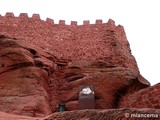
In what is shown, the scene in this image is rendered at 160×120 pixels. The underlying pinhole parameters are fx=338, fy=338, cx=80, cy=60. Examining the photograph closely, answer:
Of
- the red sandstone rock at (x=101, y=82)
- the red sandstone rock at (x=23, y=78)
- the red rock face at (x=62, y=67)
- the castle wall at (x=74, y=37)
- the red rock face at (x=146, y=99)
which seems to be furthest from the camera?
the castle wall at (x=74, y=37)

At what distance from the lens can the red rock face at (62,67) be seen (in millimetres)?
12656

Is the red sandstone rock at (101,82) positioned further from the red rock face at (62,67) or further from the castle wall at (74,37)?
the castle wall at (74,37)

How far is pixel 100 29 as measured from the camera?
1875cm

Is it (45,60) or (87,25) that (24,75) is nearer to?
(45,60)

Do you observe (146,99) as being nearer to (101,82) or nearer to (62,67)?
(101,82)

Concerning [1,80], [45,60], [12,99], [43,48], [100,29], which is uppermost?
[100,29]

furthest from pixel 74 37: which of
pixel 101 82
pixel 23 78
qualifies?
pixel 23 78

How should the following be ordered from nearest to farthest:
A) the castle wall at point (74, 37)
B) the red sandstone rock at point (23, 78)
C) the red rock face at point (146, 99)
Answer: the red rock face at point (146, 99), the red sandstone rock at point (23, 78), the castle wall at point (74, 37)

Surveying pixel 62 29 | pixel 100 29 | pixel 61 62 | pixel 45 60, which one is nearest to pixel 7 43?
pixel 45 60

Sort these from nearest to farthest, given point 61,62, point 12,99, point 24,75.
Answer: point 12,99 → point 24,75 → point 61,62

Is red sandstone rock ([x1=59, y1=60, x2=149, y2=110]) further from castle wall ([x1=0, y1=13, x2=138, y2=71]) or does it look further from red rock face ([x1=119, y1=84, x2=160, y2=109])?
castle wall ([x1=0, y1=13, x2=138, y2=71])

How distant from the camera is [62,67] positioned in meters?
16.0

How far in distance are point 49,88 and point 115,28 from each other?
19.9 feet

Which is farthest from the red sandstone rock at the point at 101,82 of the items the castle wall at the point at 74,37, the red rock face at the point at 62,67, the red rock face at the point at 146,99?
the castle wall at the point at 74,37
